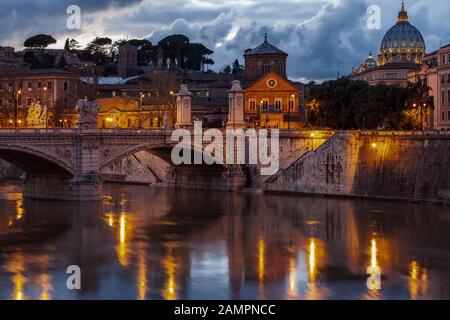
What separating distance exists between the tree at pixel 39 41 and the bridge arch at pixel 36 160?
3866 inches

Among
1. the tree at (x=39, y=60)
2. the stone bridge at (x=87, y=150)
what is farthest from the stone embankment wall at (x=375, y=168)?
the tree at (x=39, y=60)

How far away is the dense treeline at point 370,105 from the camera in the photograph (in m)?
68.4

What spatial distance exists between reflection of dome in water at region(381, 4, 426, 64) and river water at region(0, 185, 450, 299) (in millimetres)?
89855

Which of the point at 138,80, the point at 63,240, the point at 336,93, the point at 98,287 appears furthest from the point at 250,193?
the point at 138,80

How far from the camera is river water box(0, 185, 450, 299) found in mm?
31344

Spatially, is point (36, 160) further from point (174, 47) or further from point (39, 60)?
point (174, 47)

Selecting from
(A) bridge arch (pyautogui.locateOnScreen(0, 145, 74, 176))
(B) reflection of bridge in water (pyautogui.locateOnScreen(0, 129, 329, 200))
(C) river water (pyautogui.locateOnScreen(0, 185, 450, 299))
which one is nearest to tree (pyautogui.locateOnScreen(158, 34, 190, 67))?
(B) reflection of bridge in water (pyautogui.locateOnScreen(0, 129, 329, 200))

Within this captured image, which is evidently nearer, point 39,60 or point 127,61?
point 39,60

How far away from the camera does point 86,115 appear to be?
2254 inches

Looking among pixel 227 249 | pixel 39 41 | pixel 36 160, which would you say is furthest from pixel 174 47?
pixel 227 249

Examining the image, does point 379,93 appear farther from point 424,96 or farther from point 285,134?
point 285,134

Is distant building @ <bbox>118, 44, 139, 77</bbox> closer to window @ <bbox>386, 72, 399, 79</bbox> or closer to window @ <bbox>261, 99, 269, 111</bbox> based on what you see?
window @ <bbox>386, 72, 399, 79</bbox>

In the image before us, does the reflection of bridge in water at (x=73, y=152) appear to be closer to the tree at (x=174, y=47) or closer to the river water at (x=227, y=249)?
the river water at (x=227, y=249)
